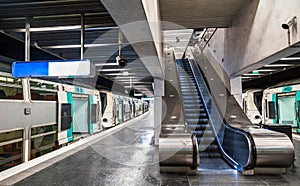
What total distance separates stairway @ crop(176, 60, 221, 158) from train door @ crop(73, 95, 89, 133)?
358cm

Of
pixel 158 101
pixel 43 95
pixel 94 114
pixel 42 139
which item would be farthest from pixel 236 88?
pixel 94 114

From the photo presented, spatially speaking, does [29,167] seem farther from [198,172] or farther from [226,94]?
[226,94]

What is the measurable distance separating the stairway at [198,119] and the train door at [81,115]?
3580 millimetres

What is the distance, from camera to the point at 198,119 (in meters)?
6.37

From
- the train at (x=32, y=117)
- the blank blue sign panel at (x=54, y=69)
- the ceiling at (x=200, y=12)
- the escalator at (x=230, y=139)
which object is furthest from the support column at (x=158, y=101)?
the blank blue sign panel at (x=54, y=69)

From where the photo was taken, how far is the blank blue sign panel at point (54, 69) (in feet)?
12.1

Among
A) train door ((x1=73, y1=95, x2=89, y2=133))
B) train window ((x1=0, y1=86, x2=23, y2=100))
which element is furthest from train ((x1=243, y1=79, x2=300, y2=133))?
train window ((x1=0, y1=86, x2=23, y2=100))

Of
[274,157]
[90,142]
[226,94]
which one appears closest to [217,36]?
[226,94]

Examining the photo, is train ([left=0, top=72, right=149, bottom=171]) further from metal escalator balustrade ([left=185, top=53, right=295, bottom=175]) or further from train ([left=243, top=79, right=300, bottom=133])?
train ([left=243, top=79, right=300, bottom=133])

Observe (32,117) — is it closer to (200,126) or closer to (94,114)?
(94,114)

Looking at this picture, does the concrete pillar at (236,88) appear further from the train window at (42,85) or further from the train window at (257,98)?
the train window at (257,98)

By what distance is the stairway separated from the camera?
5.30 meters

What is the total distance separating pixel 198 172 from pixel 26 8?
3.99 metres

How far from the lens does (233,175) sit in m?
3.67
